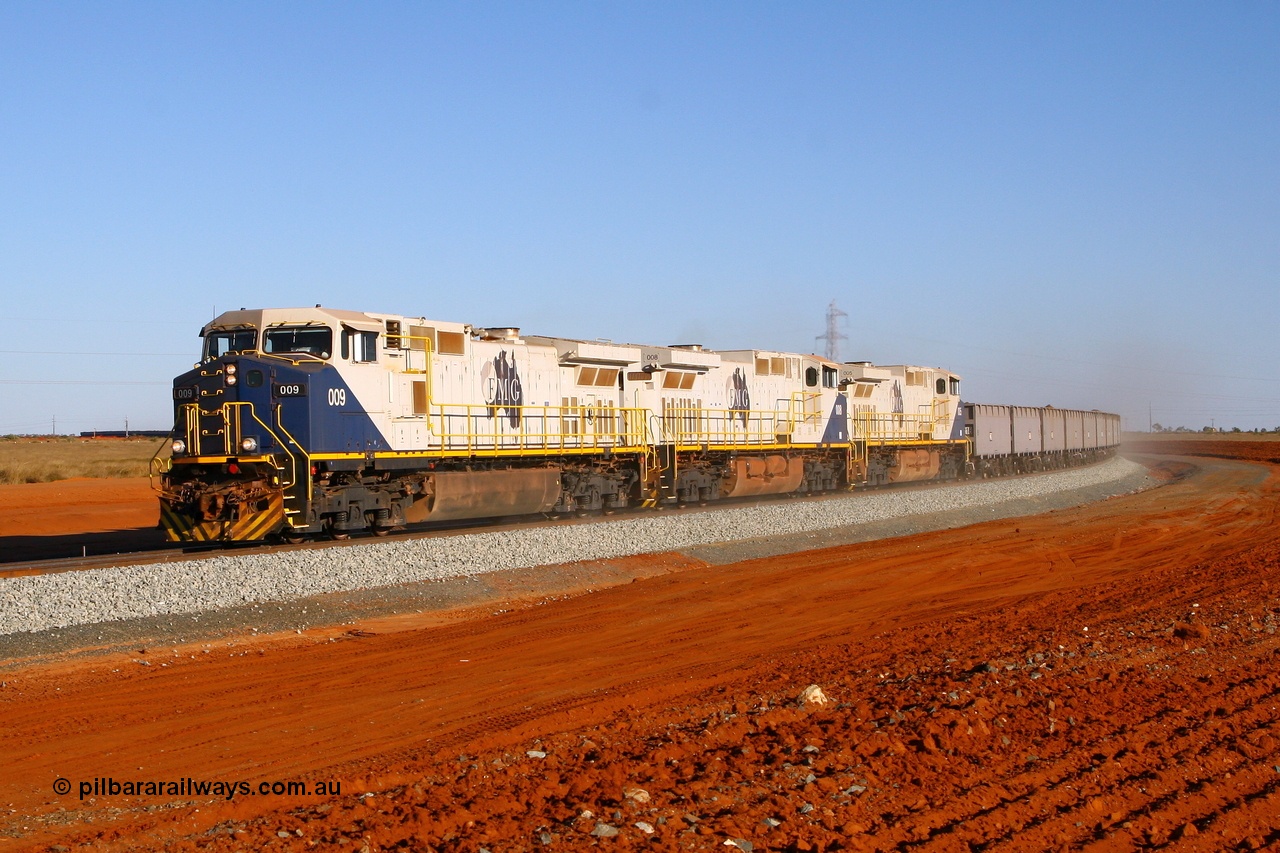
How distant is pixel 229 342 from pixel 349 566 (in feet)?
17.0

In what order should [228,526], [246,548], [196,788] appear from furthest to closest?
[246,548], [228,526], [196,788]

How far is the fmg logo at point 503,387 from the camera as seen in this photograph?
21.9m

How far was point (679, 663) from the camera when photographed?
1077 centimetres

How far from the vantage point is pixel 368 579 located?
51.0 feet

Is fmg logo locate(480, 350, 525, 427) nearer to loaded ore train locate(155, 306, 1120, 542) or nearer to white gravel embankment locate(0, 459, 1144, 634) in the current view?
loaded ore train locate(155, 306, 1120, 542)

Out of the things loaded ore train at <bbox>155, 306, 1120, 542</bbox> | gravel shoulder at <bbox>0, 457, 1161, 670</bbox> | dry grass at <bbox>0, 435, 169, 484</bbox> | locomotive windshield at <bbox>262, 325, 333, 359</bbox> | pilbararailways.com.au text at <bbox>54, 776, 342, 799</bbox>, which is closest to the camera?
pilbararailways.com.au text at <bbox>54, 776, 342, 799</bbox>

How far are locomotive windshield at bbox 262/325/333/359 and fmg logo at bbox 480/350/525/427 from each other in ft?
12.8

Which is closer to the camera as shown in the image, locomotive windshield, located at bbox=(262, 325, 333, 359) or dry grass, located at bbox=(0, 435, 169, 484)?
locomotive windshield, located at bbox=(262, 325, 333, 359)

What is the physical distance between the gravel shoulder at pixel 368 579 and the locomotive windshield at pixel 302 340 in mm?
3553

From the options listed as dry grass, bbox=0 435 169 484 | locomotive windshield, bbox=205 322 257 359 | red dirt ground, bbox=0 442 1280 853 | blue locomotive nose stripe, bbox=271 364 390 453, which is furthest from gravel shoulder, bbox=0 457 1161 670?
dry grass, bbox=0 435 169 484

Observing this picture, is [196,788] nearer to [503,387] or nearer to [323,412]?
[323,412]

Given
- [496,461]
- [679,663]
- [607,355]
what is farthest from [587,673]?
[607,355]

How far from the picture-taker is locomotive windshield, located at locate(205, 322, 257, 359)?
18.4m

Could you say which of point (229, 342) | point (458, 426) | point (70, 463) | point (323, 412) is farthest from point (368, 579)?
point (70, 463)
